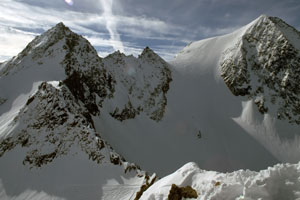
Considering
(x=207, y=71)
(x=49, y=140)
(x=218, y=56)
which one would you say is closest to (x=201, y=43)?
(x=218, y=56)

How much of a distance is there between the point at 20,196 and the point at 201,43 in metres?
85.6

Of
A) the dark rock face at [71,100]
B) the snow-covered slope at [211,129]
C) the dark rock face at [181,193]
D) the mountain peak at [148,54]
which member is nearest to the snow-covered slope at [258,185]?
the dark rock face at [181,193]

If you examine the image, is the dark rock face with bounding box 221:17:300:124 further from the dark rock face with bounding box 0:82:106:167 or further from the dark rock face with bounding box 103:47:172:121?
the dark rock face with bounding box 0:82:106:167

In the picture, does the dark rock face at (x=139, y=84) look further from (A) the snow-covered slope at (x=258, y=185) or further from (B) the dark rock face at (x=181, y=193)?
(A) the snow-covered slope at (x=258, y=185)

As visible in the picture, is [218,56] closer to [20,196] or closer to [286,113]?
[286,113]

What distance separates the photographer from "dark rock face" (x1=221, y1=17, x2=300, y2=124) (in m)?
50.5

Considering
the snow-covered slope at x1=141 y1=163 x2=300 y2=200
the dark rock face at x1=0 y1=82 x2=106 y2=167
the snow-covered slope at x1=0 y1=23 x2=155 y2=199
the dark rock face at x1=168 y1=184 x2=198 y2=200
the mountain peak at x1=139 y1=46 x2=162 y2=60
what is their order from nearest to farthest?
1. the snow-covered slope at x1=141 y1=163 x2=300 y2=200
2. the dark rock face at x1=168 y1=184 x2=198 y2=200
3. the snow-covered slope at x1=0 y1=23 x2=155 y2=199
4. the dark rock face at x1=0 y1=82 x2=106 y2=167
5. the mountain peak at x1=139 y1=46 x2=162 y2=60

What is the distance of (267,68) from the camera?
54.7 metres

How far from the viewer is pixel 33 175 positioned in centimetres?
1922

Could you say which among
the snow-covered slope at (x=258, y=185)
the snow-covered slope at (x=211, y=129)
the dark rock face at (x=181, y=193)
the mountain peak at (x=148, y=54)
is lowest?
the snow-covered slope at (x=211, y=129)

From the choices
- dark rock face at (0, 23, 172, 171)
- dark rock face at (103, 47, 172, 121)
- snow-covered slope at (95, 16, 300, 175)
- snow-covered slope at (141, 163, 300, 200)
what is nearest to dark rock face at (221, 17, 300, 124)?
snow-covered slope at (95, 16, 300, 175)

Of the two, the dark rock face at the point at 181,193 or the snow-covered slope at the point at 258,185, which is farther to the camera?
the dark rock face at the point at 181,193

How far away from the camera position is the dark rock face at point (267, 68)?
5046 cm

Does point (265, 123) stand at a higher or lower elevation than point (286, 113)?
lower
